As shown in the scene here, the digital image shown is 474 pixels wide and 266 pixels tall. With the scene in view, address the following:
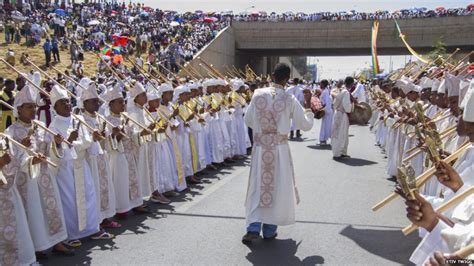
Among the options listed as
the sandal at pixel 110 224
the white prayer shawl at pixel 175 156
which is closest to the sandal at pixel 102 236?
the sandal at pixel 110 224

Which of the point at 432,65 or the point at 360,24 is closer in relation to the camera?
the point at 432,65

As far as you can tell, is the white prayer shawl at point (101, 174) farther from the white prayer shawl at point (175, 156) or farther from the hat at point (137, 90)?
the white prayer shawl at point (175, 156)

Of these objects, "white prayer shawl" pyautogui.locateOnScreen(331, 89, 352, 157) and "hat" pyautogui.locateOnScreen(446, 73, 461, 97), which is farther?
"white prayer shawl" pyautogui.locateOnScreen(331, 89, 352, 157)

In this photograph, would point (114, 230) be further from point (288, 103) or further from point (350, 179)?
point (350, 179)

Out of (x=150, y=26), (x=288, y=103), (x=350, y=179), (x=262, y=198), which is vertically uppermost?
(x=150, y=26)

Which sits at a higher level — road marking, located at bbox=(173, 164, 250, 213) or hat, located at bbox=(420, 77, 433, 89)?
hat, located at bbox=(420, 77, 433, 89)

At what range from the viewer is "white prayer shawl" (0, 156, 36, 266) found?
4.54 metres

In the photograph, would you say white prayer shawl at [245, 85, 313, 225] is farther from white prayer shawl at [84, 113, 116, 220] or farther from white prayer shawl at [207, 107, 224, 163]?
white prayer shawl at [207, 107, 224, 163]

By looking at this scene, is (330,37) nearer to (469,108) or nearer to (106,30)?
(106,30)

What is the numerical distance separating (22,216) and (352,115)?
8714mm

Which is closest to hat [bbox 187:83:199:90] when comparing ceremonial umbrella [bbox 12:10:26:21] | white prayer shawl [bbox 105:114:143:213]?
white prayer shawl [bbox 105:114:143:213]

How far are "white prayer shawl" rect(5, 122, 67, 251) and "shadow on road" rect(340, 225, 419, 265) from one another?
336 centimetres

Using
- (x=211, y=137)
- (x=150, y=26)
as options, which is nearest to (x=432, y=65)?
(x=211, y=137)

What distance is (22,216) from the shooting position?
4707 millimetres
